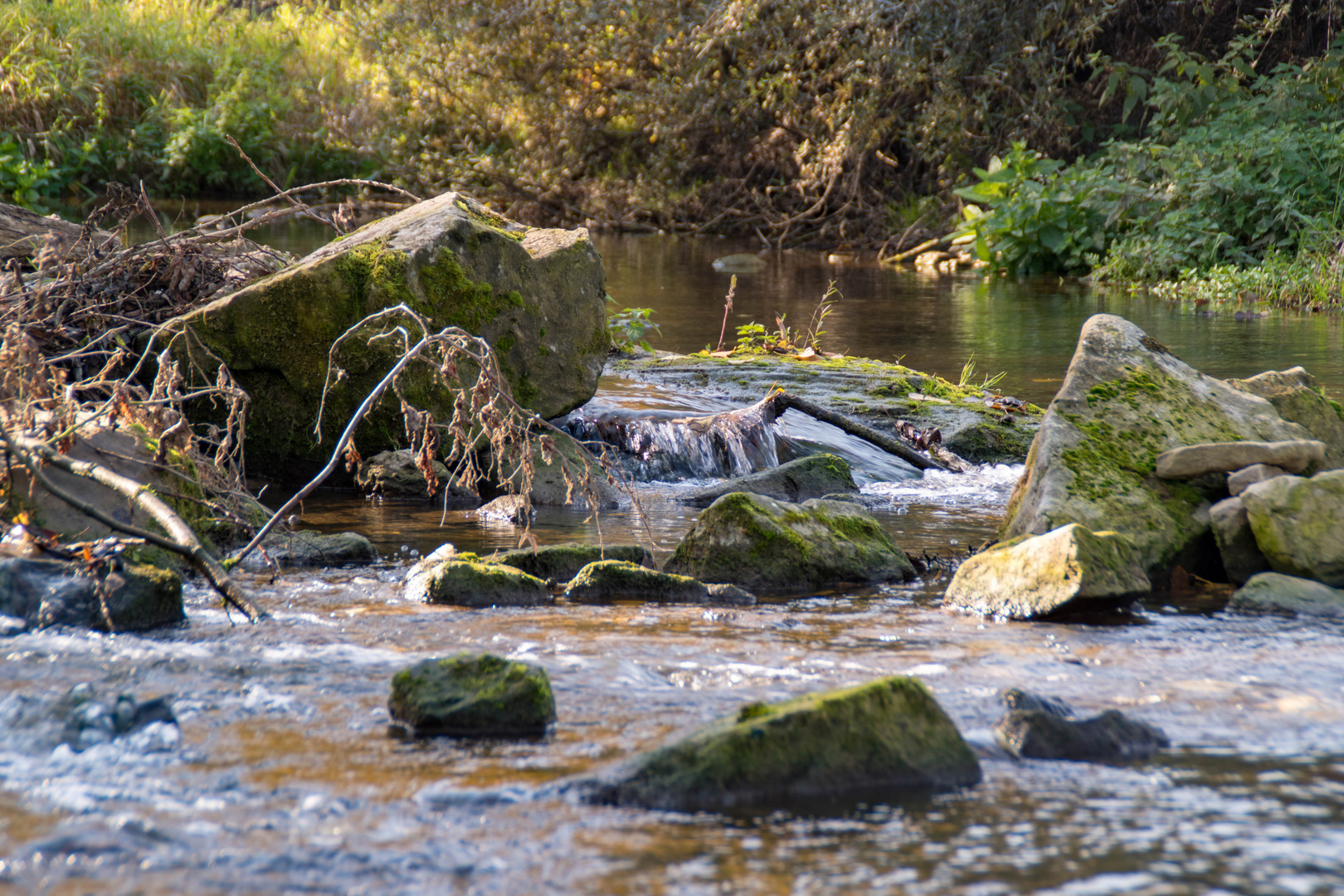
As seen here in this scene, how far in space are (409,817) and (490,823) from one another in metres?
0.16

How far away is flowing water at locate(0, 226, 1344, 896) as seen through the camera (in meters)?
2.23

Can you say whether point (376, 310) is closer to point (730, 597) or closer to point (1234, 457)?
point (730, 597)

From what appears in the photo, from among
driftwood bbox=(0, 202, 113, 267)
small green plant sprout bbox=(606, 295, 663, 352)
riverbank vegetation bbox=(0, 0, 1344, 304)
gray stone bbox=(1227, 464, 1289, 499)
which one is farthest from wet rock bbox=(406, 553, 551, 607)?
riverbank vegetation bbox=(0, 0, 1344, 304)

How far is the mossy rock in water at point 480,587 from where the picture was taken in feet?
13.8

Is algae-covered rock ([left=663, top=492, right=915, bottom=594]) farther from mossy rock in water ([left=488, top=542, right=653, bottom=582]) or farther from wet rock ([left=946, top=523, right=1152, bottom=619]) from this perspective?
wet rock ([left=946, top=523, right=1152, bottom=619])

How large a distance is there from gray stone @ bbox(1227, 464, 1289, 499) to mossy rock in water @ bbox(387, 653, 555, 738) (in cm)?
305

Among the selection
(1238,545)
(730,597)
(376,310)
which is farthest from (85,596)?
(1238,545)

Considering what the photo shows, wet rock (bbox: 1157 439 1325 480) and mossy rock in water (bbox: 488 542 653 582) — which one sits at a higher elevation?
wet rock (bbox: 1157 439 1325 480)

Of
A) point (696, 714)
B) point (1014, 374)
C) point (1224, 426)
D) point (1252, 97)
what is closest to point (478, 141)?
point (1252, 97)

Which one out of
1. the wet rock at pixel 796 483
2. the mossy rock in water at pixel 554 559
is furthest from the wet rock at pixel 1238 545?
the mossy rock in water at pixel 554 559

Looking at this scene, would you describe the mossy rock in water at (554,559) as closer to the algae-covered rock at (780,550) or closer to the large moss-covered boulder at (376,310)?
the algae-covered rock at (780,550)

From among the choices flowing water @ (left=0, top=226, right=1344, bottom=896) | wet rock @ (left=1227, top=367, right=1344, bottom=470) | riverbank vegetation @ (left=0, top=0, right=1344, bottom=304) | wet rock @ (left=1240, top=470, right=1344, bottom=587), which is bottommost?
flowing water @ (left=0, top=226, right=1344, bottom=896)

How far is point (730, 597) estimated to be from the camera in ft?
14.2

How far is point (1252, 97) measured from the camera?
56.3 feet
